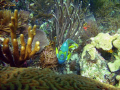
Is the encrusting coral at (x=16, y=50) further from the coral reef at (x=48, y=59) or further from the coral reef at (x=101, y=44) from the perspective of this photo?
the coral reef at (x=101, y=44)

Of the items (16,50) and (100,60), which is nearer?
(16,50)

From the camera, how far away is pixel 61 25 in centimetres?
432

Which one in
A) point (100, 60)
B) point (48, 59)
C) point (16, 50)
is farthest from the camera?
point (100, 60)

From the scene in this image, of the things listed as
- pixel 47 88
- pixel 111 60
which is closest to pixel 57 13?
pixel 111 60

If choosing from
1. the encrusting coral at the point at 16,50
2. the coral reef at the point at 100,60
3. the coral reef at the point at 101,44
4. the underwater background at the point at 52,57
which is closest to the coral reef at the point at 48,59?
the underwater background at the point at 52,57

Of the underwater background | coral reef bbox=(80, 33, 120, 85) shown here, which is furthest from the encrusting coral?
coral reef bbox=(80, 33, 120, 85)

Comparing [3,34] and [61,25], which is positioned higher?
[61,25]

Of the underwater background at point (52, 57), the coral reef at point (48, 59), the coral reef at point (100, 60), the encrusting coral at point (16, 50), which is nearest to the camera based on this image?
the underwater background at point (52, 57)

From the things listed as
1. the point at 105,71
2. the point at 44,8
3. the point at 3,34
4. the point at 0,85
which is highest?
the point at 44,8

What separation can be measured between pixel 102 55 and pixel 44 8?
4.38 m

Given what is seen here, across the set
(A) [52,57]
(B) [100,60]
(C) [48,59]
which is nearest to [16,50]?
(C) [48,59]

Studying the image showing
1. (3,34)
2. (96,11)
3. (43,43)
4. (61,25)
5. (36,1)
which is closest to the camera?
(3,34)

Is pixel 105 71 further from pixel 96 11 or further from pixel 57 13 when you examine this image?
pixel 96 11

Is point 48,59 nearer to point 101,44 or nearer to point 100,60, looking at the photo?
point 100,60
